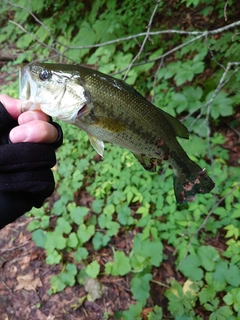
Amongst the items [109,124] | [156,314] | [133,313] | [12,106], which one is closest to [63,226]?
[133,313]

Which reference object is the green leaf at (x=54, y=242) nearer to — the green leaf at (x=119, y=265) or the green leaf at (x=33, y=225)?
the green leaf at (x=33, y=225)

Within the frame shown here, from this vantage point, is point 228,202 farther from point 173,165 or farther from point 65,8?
point 65,8

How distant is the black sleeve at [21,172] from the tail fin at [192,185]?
3.14 ft

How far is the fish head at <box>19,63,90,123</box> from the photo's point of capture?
150 cm

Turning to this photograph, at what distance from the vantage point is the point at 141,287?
2.84 meters

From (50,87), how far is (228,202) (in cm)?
231

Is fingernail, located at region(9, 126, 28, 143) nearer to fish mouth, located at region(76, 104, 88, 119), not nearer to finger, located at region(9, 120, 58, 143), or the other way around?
finger, located at region(9, 120, 58, 143)

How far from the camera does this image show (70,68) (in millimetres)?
1543

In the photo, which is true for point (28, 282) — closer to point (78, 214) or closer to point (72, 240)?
point (72, 240)

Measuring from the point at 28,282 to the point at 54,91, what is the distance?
2526 mm

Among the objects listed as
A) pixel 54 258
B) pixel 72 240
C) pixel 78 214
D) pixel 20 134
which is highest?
pixel 20 134

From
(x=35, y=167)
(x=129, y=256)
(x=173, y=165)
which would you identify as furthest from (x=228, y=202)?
(x=35, y=167)

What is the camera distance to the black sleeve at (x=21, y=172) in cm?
148

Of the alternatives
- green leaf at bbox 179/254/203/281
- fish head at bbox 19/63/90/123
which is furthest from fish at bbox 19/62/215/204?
green leaf at bbox 179/254/203/281
